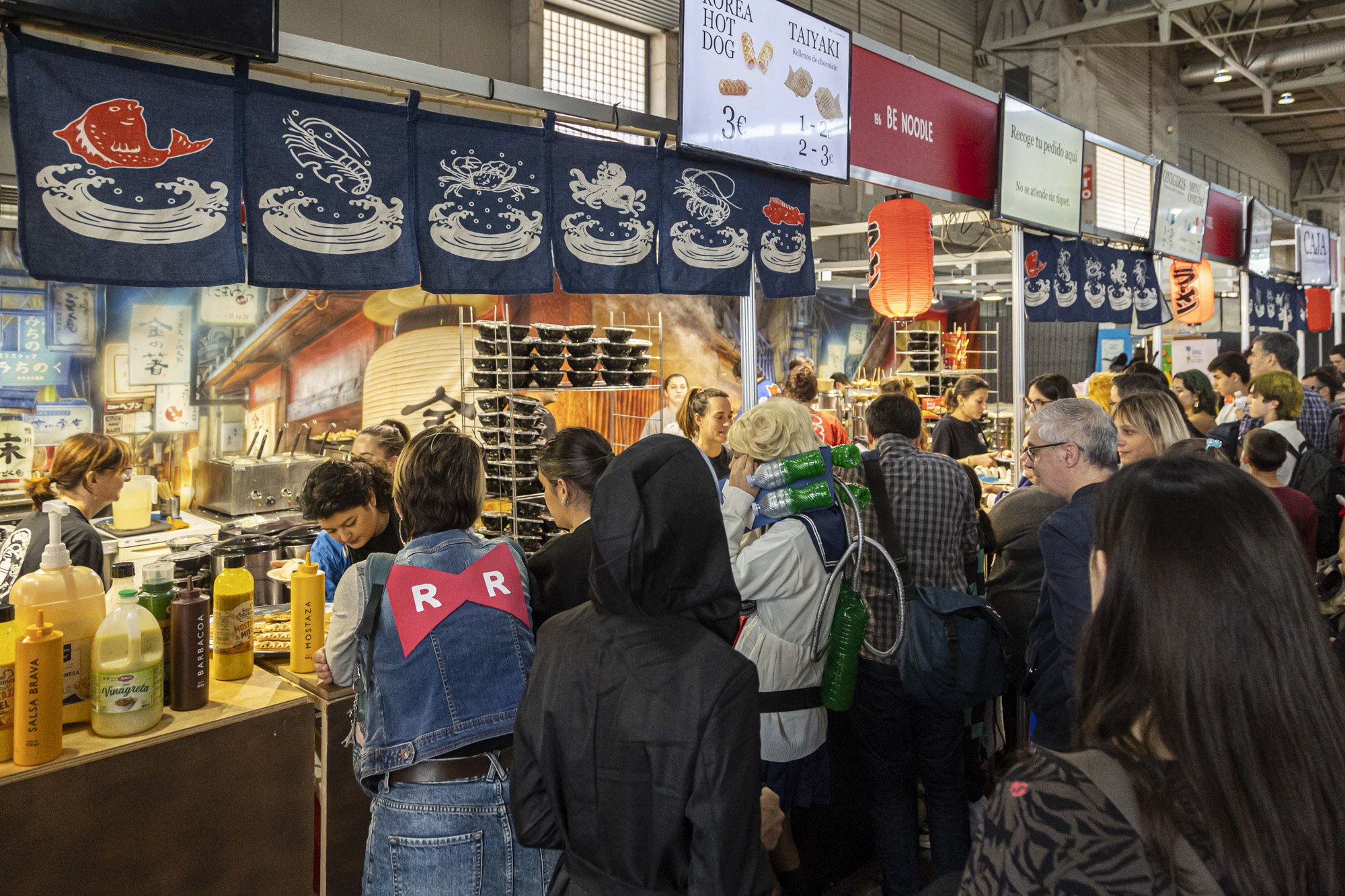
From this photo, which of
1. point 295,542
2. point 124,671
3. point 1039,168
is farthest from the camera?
point 1039,168

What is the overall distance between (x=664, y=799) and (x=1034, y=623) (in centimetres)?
162

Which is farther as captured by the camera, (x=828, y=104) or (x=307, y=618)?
(x=828, y=104)

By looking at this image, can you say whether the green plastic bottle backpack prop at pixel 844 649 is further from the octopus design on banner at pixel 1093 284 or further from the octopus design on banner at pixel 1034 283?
the octopus design on banner at pixel 1093 284

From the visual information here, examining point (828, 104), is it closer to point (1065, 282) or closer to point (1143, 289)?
point (1065, 282)

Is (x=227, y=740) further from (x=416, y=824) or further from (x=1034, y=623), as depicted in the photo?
(x=1034, y=623)

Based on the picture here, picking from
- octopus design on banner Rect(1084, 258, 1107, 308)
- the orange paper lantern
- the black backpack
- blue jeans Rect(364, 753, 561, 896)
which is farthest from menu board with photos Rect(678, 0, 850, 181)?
the orange paper lantern

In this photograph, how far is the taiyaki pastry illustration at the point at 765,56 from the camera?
4656mm

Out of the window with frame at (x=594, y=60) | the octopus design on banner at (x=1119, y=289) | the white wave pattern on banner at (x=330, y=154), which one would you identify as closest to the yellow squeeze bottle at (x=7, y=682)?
the white wave pattern on banner at (x=330, y=154)

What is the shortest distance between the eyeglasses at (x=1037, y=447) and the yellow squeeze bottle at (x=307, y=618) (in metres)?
2.44

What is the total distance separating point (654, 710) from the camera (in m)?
1.71

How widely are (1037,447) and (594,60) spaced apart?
899cm

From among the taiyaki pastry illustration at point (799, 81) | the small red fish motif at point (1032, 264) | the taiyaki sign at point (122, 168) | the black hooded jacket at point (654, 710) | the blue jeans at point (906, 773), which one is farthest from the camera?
the small red fish motif at point (1032, 264)

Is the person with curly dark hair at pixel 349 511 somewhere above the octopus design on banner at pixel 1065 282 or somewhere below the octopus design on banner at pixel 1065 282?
below

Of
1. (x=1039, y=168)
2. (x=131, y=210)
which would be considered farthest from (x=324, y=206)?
(x=1039, y=168)
